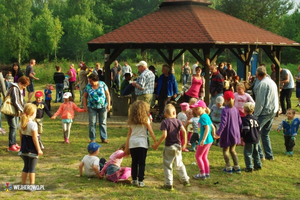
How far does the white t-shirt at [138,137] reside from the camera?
6.46 m

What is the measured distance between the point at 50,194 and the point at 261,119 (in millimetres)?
4303

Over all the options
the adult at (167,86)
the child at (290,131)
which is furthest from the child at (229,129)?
the adult at (167,86)

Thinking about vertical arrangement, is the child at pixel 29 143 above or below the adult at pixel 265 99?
below

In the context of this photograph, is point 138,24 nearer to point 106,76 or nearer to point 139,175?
point 106,76

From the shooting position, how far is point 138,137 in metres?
6.49

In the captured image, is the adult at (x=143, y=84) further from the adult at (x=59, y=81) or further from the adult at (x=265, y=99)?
the adult at (x=59, y=81)

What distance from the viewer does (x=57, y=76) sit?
1716 cm

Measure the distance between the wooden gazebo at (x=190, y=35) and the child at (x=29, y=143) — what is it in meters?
7.52

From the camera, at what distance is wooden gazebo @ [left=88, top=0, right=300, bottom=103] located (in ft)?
44.3

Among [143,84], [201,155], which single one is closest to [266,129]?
[201,155]

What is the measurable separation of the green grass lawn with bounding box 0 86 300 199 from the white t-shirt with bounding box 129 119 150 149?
0.68 meters

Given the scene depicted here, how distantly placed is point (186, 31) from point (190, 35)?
0.40 meters

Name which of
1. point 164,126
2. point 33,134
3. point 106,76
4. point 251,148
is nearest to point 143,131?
point 164,126

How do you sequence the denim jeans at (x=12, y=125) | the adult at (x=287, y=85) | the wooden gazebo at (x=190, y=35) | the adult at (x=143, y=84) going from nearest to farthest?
the denim jeans at (x=12, y=125) < the adult at (x=143, y=84) < the wooden gazebo at (x=190, y=35) < the adult at (x=287, y=85)
